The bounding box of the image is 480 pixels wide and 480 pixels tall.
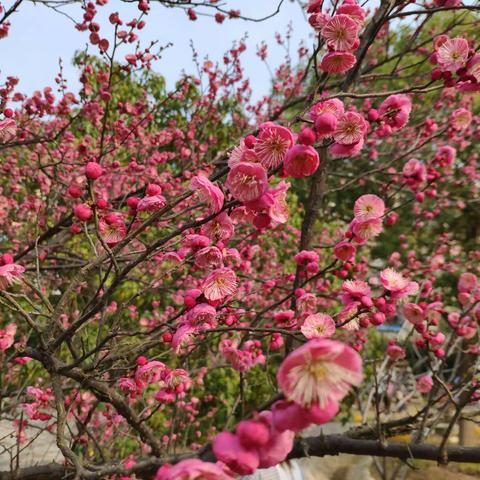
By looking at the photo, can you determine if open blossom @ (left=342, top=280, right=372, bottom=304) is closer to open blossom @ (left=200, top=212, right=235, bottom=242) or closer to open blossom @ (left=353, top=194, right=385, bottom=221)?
open blossom @ (left=353, top=194, right=385, bottom=221)

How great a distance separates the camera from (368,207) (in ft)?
5.88

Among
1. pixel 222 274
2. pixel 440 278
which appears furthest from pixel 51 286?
pixel 440 278

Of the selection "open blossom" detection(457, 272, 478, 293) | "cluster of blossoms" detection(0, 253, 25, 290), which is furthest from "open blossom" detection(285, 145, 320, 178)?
"open blossom" detection(457, 272, 478, 293)

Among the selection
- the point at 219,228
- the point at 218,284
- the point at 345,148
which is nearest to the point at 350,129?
the point at 345,148

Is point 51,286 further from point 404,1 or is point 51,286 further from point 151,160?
point 404,1

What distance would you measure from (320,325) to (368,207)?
0.62m

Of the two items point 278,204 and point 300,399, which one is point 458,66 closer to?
point 278,204

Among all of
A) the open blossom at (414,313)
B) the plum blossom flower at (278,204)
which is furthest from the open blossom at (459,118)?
the plum blossom flower at (278,204)

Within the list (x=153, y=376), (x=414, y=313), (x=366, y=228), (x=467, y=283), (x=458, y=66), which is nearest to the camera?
(x=458, y=66)

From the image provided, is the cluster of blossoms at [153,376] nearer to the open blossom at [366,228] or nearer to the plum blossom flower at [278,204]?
the plum blossom flower at [278,204]

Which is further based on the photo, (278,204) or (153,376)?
(153,376)

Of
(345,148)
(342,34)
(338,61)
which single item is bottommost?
(345,148)

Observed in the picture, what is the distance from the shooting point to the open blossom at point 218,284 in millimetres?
1340

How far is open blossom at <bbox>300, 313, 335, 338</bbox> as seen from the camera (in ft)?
4.83
